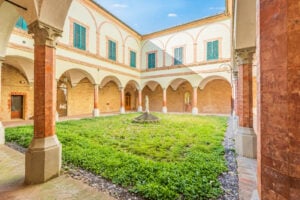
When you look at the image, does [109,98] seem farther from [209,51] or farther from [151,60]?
[209,51]

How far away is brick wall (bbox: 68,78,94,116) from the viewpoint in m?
15.5

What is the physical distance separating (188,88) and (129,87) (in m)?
8.26

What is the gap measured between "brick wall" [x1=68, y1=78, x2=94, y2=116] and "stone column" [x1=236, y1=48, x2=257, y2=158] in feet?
48.3

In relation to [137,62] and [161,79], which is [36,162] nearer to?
[161,79]

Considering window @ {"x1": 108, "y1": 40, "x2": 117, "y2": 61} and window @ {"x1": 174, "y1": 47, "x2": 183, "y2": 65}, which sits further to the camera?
window @ {"x1": 174, "y1": 47, "x2": 183, "y2": 65}

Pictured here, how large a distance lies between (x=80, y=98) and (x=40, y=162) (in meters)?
14.2

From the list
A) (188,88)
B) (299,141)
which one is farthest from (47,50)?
(188,88)

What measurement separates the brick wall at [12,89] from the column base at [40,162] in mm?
11267

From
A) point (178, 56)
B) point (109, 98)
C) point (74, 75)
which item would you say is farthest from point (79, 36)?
point (178, 56)

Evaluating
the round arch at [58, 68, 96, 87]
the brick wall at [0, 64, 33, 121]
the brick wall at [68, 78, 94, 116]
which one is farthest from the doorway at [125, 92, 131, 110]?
the brick wall at [0, 64, 33, 121]

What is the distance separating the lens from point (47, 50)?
3436 mm

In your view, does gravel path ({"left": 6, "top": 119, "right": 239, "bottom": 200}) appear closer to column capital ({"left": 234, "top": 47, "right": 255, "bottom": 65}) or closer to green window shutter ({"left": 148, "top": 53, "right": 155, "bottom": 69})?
column capital ({"left": 234, "top": 47, "right": 255, "bottom": 65})

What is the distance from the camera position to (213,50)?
15797 millimetres

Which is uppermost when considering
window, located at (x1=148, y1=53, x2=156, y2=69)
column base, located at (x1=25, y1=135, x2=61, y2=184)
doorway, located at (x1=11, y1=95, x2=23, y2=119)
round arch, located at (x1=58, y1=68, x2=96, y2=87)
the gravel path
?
window, located at (x1=148, y1=53, x2=156, y2=69)
